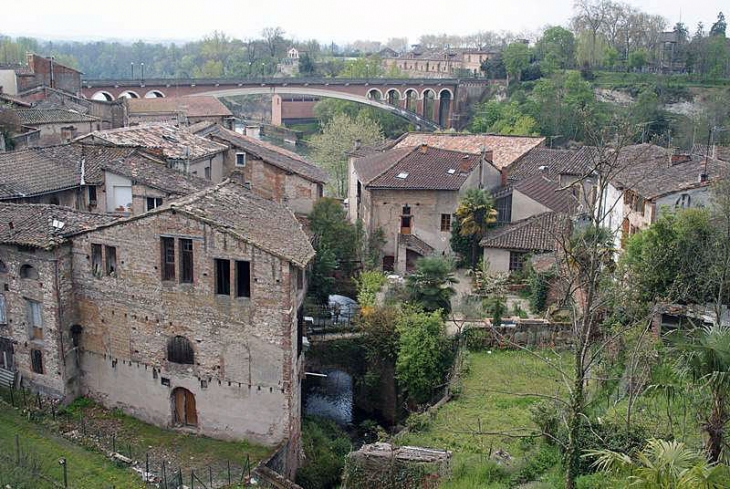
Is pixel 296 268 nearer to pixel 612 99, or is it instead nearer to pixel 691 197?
pixel 691 197

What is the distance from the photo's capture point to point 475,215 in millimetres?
36312

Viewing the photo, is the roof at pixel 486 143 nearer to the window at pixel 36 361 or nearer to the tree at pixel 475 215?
the tree at pixel 475 215

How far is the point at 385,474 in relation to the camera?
63.7ft

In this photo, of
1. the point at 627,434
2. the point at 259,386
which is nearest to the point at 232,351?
the point at 259,386

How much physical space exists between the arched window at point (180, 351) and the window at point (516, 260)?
57.8 feet

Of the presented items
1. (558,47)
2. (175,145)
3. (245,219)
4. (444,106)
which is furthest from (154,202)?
(558,47)

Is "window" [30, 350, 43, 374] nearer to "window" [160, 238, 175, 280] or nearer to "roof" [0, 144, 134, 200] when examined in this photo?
"window" [160, 238, 175, 280]

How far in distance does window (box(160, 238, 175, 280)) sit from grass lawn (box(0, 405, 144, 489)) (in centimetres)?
519

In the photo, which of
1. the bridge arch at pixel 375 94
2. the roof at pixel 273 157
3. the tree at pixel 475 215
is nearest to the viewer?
the tree at pixel 475 215

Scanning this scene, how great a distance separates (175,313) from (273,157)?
58.3ft

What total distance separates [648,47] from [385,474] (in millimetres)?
111995

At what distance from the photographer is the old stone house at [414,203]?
37781 mm

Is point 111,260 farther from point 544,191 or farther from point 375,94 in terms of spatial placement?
point 375,94

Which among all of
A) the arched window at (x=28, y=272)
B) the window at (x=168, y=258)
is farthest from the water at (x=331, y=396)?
the arched window at (x=28, y=272)
